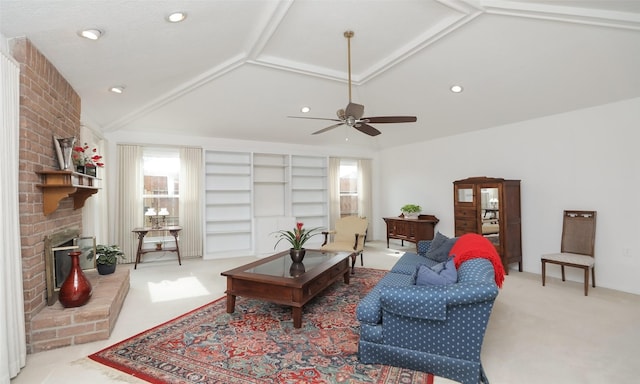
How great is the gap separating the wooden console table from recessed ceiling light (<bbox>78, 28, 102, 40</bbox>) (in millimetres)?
5844

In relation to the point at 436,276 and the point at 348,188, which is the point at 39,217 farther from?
the point at 348,188

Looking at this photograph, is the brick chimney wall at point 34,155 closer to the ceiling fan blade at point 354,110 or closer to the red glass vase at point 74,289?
the red glass vase at point 74,289

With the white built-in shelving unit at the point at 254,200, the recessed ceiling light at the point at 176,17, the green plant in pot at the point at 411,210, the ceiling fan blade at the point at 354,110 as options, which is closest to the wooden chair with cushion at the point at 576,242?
the green plant in pot at the point at 411,210

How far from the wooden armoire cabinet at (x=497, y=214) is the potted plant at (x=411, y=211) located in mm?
1460

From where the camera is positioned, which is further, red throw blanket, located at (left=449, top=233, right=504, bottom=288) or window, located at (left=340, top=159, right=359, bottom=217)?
window, located at (left=340, top=159, right=359, bottom=217)

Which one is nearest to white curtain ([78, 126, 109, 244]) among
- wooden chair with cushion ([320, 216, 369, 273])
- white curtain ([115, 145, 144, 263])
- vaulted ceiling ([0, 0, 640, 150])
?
white curtain ([115, 145, 144, 263])

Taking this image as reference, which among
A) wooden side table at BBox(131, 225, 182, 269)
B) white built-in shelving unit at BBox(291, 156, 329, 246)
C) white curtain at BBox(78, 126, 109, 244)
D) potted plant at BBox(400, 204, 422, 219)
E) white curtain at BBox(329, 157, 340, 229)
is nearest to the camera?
white curtain at BBox(78, 126, 109, 244)

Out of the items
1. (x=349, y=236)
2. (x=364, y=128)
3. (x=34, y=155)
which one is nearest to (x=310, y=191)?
(x=349, y=236)

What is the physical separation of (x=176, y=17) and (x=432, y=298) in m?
2.99

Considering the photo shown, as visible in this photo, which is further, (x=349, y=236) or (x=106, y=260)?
(x=349, y=236)

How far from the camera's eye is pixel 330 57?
4289 millimetres

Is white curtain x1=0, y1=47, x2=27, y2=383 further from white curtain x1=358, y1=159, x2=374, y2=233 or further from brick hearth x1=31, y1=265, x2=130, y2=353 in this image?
white curtain x1=358, y1=159, x2=374, y2=233

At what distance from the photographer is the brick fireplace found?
246 centimetres

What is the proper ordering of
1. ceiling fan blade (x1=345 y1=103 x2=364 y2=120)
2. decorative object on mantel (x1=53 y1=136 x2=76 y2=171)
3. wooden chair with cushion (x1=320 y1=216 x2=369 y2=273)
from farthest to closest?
wooden chair with cushion (x1=320 y1=216 x2=369 y2=273), ceiling fan blade (x1=345 y1=103 x2=364 y2=120), decorative object on mantel (x1=53 y1=136 x2=76 y2=171)
